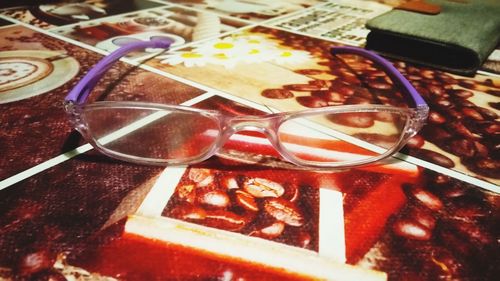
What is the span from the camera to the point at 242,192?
0.33 meters

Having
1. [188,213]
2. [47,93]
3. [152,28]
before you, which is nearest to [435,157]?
[188,213]

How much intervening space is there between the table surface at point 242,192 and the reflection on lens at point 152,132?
0.06 feet

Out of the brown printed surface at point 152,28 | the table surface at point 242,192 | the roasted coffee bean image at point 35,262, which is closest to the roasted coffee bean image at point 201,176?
the table surface at point 242,192

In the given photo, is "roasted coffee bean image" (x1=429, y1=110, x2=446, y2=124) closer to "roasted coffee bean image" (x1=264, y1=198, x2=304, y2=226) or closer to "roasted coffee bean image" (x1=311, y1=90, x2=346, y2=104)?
"roasted coffee bean image" (x1=311, y1=90, x2=346, y2=104)

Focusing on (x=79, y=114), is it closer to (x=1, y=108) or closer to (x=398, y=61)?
(x=1, y=108)

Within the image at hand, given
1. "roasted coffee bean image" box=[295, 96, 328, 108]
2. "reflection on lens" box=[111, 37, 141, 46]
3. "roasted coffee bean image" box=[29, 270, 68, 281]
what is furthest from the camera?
"reflection on lens" box=[111, 37, 141, 46]

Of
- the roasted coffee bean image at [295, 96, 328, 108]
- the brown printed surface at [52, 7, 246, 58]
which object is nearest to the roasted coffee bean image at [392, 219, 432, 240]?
the roasted coffee bean image at [295, 96, 328, 108]

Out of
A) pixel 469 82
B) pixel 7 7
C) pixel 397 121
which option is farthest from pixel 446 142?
pixel 7 7

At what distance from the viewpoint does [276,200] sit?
32cm

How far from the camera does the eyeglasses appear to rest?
373 millimetres

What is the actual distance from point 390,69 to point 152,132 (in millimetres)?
375

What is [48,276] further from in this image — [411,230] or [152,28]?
[152,28]

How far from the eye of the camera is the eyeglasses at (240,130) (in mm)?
373

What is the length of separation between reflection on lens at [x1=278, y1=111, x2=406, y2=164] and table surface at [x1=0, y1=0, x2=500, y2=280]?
0.02 meters
